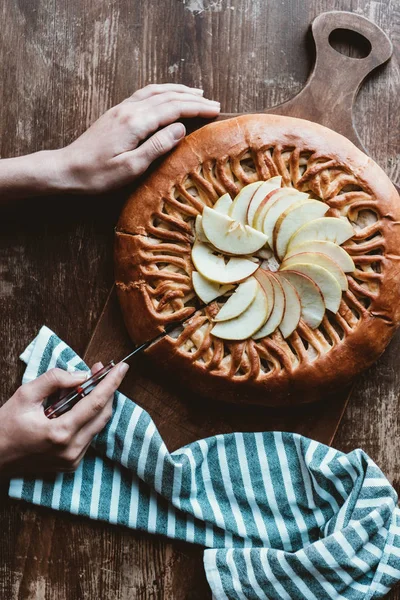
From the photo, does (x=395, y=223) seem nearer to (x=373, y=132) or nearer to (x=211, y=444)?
(x=373, y=132)

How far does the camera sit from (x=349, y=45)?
2811 millimetres

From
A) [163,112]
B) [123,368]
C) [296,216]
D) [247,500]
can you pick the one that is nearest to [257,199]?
[296,216]

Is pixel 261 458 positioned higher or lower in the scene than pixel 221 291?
lower

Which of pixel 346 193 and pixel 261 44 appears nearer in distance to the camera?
pixel 346 193

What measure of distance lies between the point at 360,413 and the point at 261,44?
5.70 feet

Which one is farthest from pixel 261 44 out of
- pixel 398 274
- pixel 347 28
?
pixel 398 274

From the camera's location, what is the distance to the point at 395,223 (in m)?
2.52

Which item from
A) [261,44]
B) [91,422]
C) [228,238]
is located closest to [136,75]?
[261,44]

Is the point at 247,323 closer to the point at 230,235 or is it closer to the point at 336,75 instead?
the point at 230,235

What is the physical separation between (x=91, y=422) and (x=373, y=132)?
1789mm

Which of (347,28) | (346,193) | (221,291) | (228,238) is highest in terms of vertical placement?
(347,28)

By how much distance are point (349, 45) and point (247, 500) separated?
2.10 m

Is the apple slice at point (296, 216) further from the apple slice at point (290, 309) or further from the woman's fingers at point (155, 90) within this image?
the woman's fingers at point (155, 90)

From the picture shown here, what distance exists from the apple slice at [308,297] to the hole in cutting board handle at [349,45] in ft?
3.70
